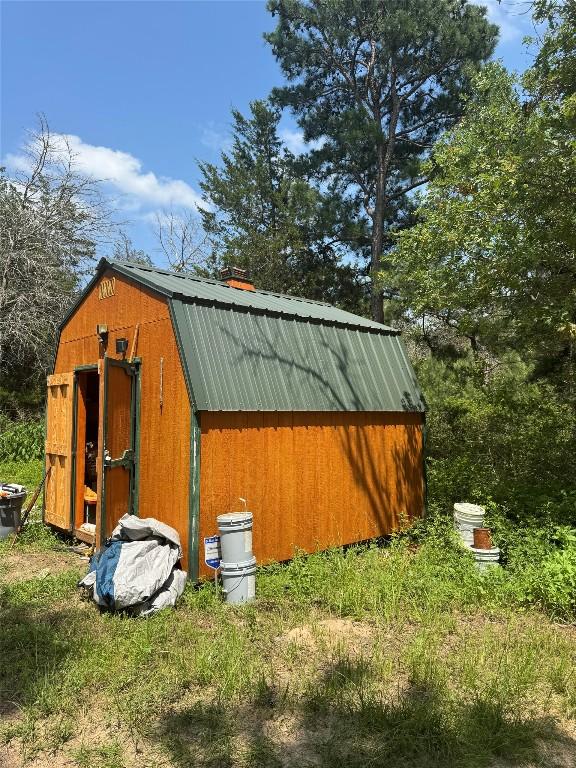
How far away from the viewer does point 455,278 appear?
9648 millimetres

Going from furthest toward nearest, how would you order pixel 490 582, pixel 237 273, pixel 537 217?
1. pixel 237 273
2. pixel 537 217
3. pixel 490 582

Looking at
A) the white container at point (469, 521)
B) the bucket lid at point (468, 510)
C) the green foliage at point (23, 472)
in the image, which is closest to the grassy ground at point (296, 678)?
the white container at point (469, 521)

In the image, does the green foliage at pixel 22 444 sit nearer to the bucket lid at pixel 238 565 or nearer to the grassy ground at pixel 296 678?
the grassy ground at pixel 296 678

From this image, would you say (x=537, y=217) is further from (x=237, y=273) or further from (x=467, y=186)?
(x=237, y=273)

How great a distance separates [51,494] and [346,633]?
514 cm

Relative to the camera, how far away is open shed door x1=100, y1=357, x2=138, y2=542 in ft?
19.8

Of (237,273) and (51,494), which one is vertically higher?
(237,273)

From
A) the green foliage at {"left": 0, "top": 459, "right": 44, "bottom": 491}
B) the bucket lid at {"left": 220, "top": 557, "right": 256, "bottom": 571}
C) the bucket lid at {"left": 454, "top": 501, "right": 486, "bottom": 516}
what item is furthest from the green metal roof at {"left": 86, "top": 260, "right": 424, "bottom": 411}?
the green foliage at {"left": 0, "top": 459, "right": 44, "bottom": 491}

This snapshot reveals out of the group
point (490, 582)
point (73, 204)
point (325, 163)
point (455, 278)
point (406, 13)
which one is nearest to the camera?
point (490, 582)

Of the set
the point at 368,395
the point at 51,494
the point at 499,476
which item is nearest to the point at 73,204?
the point at 51,494

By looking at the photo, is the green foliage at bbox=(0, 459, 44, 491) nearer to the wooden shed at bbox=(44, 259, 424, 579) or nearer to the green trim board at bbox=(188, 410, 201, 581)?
the wooden shed at bbox=(44, 259, 424, 579)

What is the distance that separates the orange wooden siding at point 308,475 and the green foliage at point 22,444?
1076cm

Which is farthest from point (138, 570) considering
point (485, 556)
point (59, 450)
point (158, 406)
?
point (485, 556)

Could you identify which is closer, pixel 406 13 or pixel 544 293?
pixel 544 293
